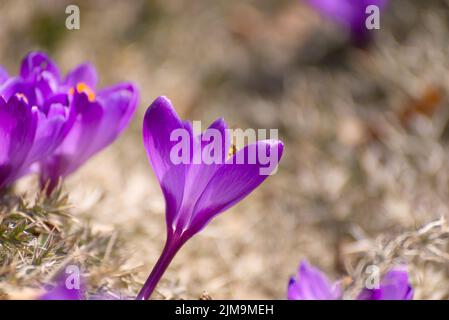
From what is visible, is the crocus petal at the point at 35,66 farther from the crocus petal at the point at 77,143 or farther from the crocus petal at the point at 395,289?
the crocus petal at the point at 395,289

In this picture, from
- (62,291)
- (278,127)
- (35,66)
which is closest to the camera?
(62,291)

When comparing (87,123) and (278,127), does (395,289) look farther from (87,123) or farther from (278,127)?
(278,127)

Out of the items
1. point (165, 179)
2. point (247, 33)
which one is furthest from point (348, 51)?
point (165, 179)

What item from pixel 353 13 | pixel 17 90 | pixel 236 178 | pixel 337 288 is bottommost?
pixel 337 288

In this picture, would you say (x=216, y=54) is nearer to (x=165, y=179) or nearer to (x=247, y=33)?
(x=247, y=33)

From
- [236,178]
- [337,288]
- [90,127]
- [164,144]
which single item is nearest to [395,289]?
[337,288]

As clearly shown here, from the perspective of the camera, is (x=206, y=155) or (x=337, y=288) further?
(x=337, y=288)

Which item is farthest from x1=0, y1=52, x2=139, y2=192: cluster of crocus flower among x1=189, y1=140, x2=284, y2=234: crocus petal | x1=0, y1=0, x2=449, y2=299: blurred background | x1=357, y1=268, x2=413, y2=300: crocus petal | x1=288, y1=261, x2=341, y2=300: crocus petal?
x1=357, y1=268, x2=413, y2=300: crocus petal
